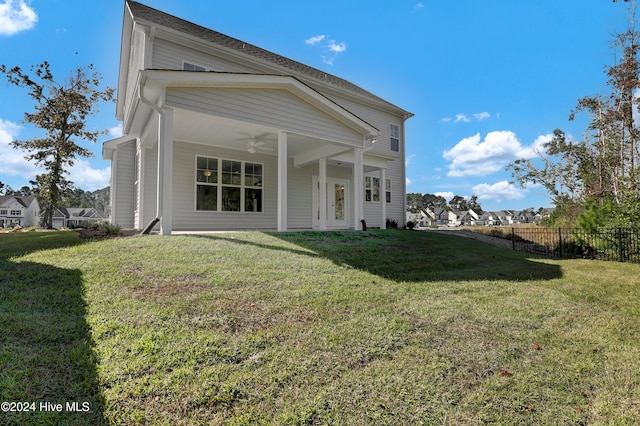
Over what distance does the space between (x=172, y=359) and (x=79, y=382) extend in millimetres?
614

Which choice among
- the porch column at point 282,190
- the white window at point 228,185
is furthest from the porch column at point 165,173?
the white window at point 228,185

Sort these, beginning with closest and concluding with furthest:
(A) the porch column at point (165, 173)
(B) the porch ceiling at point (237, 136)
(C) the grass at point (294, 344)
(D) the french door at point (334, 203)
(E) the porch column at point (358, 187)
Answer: (C) the grass at point (294, 344) → (A) the porch column at point (165, 173) → (B) the porch ceiling at point (237, 136) → (E) the porch column at point (358, 187) → (D) the french door at point (334, 203)

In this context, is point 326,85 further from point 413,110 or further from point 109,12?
point 109,12

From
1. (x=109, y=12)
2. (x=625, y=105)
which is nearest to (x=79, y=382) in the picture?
(x=109, y=12)

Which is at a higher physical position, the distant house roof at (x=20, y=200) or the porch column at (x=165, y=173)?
the distant house roof at (x=20, y=200)

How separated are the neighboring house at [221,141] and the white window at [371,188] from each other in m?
1.39

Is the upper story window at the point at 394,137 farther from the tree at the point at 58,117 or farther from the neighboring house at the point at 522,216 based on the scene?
the neighboring house at the point at 522,216

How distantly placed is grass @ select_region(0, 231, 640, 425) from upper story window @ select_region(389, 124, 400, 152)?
39.9ft

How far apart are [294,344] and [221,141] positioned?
841cm

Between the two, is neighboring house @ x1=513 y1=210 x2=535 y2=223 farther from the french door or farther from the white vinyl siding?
the white vinyl siding

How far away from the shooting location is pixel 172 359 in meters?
2.58

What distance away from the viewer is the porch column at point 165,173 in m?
6.70

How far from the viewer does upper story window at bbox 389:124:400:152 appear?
16.7 metres

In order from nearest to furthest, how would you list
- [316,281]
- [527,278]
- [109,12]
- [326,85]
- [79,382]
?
[79,382]
[316,281]
[527,278]
[109,12]
[326,85]
